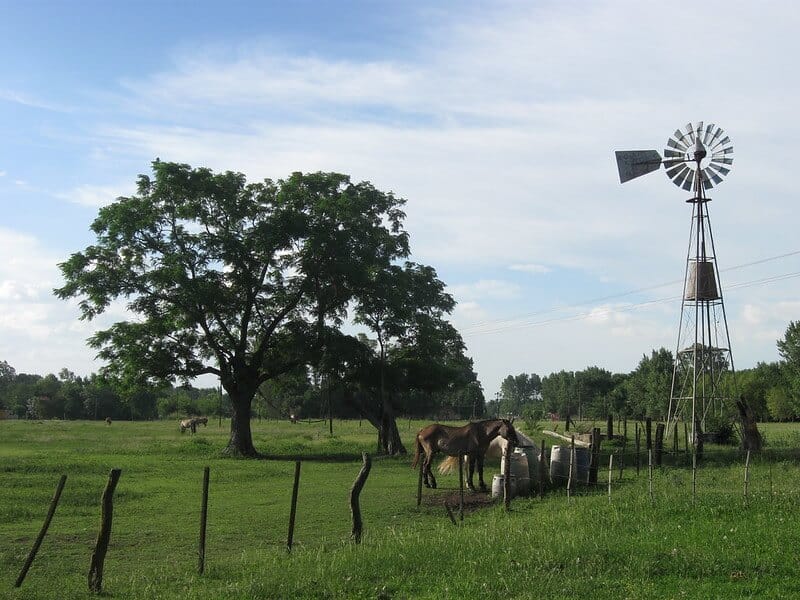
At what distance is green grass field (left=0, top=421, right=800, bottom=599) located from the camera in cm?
989

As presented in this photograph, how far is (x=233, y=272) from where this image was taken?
1411 inches

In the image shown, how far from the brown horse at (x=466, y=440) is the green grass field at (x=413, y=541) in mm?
885

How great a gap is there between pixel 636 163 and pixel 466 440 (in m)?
15.1

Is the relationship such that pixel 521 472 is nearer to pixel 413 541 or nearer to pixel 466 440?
pixel 466 440

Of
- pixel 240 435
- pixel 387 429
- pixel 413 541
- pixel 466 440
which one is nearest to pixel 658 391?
pixel 387 429

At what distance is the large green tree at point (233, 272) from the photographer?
34.5m

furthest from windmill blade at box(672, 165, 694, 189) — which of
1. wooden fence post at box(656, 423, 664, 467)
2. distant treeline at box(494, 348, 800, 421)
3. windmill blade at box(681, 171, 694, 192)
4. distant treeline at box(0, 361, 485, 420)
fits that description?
distant treeline at box(0, 361, 485, 420)

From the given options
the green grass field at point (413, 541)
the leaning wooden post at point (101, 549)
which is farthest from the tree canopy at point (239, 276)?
the leaning wooden post at point (101, 549)

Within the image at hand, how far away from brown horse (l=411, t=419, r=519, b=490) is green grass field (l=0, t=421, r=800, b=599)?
0.89m

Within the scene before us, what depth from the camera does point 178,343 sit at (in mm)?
35750

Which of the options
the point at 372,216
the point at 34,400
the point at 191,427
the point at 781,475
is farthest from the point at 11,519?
the point at 34,400

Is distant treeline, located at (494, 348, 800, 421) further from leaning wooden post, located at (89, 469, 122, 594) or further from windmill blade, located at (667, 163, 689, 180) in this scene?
leaning wooden post, located at (89, 469, 122, 594)

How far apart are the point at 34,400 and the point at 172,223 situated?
72520 millimetres

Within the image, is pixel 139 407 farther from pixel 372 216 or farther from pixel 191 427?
pixel 372 216
